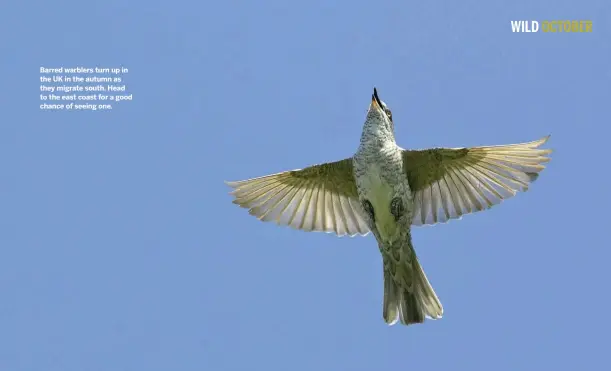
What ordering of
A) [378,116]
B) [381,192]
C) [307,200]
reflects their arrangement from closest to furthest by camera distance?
[381,192] < [378,116] < [307,200]

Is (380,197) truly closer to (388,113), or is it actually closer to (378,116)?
(378,116)

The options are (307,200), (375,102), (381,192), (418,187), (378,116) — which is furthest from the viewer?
(307,200)

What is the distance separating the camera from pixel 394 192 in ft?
41.5

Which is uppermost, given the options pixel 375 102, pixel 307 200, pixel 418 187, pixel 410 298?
pixel 375 102

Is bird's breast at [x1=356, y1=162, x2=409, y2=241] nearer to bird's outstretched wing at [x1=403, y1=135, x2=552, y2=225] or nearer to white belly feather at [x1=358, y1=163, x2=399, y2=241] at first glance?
white belly feather at [x1=358, y1=163, x2=399, y2=241]

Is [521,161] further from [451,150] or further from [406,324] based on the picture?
[406,324]

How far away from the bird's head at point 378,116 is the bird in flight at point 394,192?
0.05 feet

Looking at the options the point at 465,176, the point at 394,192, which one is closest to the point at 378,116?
the point at 394,192

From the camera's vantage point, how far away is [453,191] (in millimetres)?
13289

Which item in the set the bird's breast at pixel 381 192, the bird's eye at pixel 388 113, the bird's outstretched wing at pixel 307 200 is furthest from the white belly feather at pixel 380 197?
the bird's eye at pixel 388 113

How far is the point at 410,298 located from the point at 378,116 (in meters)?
2.68

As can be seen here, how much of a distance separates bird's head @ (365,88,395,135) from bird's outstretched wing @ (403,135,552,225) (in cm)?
51

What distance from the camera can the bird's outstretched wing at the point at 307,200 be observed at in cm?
1366

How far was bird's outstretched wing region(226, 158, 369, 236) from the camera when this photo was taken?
44.8ft
